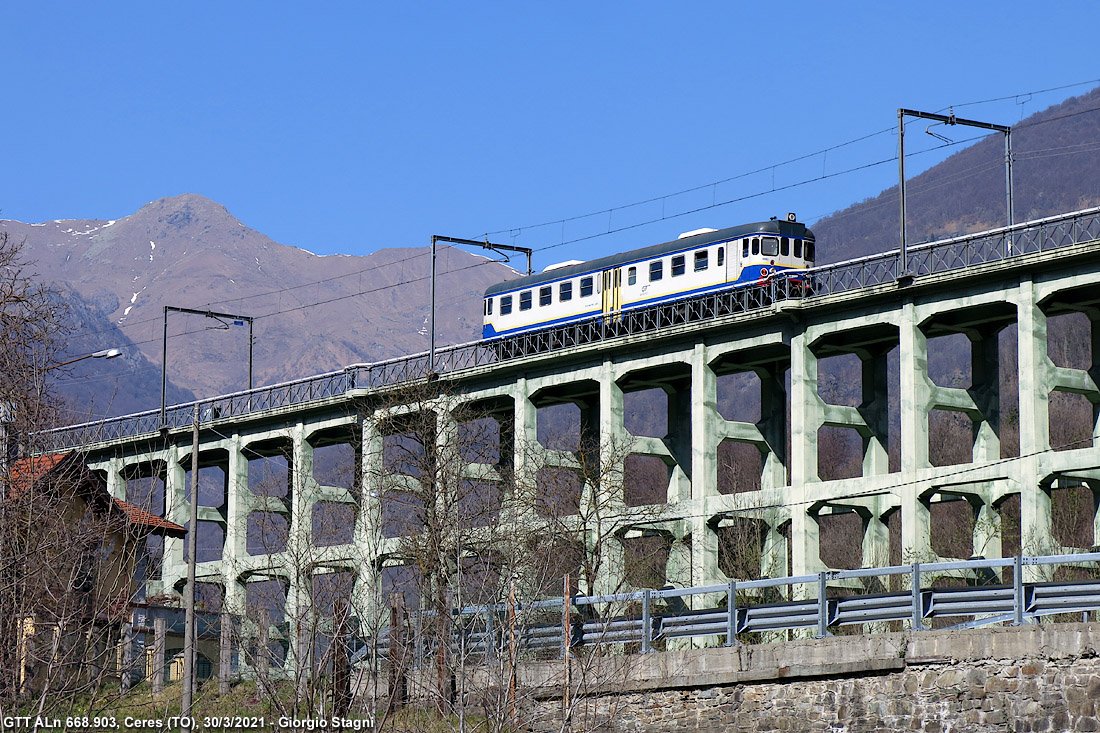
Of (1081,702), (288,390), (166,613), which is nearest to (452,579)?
(1081,702)

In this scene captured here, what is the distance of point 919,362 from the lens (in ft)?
169

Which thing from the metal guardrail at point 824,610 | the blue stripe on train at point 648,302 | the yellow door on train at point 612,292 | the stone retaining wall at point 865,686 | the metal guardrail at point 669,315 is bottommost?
the stone retaining wall at point 865,686

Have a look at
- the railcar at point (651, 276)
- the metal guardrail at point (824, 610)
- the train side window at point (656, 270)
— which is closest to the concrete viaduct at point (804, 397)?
the railcar at point (651, 276)

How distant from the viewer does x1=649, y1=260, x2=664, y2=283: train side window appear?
60.6 meters

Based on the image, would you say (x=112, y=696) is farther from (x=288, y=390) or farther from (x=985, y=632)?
(x=288, y=390)

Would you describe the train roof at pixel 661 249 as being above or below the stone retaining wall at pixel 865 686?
above

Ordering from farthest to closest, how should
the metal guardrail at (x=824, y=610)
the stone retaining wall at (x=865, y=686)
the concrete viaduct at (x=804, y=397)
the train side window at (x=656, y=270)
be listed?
1. the train side window at (x=656, y=270)
2. the concrete viaduct at (x=804, y=397)
3. the metal guardrail at (x=824, y=610)
4. the stone retaining wall at (x=865, y=686)

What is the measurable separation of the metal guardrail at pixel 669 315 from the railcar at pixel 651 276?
484 mm

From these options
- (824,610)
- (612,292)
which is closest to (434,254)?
(612,292)

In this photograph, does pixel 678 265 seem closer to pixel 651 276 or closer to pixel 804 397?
pixel 651 276

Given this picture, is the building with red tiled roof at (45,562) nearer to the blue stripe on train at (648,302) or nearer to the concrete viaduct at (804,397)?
the concrete viaduct at (804,397)

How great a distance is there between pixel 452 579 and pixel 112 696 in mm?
17406

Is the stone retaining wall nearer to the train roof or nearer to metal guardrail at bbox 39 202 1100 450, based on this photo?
metal guardrail at bbox 39 202 1100 450

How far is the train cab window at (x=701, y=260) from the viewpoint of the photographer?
58.8 meters
